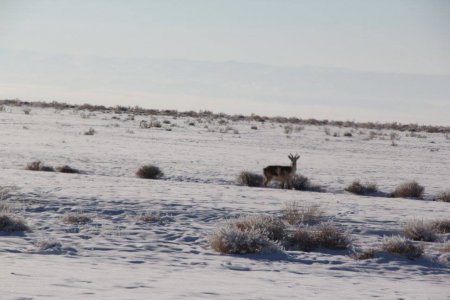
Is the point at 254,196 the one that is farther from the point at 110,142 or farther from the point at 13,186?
the point at 110,142

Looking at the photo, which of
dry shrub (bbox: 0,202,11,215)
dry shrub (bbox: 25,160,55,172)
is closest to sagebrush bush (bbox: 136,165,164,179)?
dry shrub (bbox: 25,160,55,172)

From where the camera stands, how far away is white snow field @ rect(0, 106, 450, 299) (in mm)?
9320

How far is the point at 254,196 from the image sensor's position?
18.7 meters

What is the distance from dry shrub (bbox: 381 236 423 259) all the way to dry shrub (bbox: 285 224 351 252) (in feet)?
2.49

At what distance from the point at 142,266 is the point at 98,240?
218cm

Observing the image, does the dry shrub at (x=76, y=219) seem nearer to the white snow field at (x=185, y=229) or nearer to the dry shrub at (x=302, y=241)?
the white snow field at (x=185, y=229)

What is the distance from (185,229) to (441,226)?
530cm

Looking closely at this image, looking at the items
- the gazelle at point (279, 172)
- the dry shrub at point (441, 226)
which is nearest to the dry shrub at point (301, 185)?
the gazelle at point (279, 172)

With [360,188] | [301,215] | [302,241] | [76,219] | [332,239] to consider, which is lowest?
[76,219]

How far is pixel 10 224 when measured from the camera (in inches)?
504

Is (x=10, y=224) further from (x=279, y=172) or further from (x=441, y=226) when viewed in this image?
(x=279, y=172)

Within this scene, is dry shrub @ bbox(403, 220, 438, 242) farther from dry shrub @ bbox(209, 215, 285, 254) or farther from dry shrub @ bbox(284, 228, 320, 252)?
dry shrub @ bbox(209, 215, 285, 254)

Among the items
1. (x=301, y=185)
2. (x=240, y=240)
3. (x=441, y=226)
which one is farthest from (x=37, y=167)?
(x=441, y=226)

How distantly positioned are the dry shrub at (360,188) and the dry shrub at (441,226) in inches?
256
